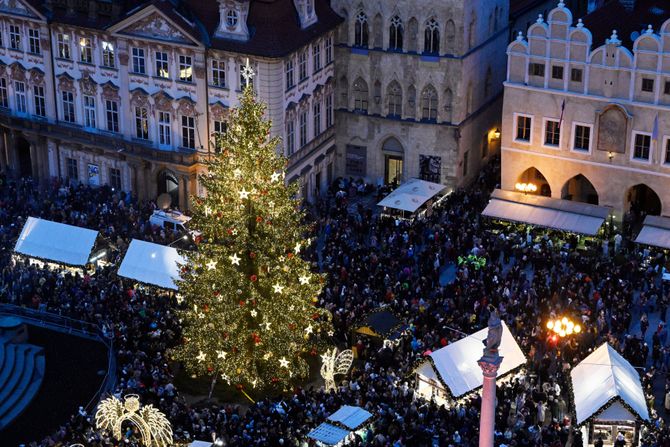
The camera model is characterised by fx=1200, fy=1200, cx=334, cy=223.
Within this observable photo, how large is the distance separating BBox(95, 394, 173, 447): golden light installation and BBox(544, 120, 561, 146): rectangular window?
107ft

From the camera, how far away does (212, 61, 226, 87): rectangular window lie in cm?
7031

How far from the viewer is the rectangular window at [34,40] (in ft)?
249

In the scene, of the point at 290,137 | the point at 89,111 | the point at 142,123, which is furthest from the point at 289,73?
the point at 89,111

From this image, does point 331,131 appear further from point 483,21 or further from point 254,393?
point 254,393

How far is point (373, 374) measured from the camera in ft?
176

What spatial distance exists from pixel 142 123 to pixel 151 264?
13.8 metres

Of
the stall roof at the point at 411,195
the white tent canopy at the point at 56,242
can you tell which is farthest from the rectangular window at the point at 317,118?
the white tent canopy at the point at 56,242

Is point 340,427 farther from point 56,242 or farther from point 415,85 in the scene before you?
point 415,85

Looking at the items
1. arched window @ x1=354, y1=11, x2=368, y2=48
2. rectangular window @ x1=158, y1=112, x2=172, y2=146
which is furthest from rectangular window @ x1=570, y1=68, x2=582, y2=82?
rectangular window @ x1=158, y1=112, x2=172, y2=146

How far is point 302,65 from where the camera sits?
72.4m

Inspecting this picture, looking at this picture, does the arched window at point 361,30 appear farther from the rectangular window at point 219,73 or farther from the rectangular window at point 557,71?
the rectangular window at point 557,71

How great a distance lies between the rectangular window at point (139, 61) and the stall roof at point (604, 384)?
33.7 metres

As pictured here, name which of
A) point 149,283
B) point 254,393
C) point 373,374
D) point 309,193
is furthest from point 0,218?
point 373,374

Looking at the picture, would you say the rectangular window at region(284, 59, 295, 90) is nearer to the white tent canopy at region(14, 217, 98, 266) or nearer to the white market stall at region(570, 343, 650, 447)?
the white tent canopy at region(14, 217, 98, 266)
